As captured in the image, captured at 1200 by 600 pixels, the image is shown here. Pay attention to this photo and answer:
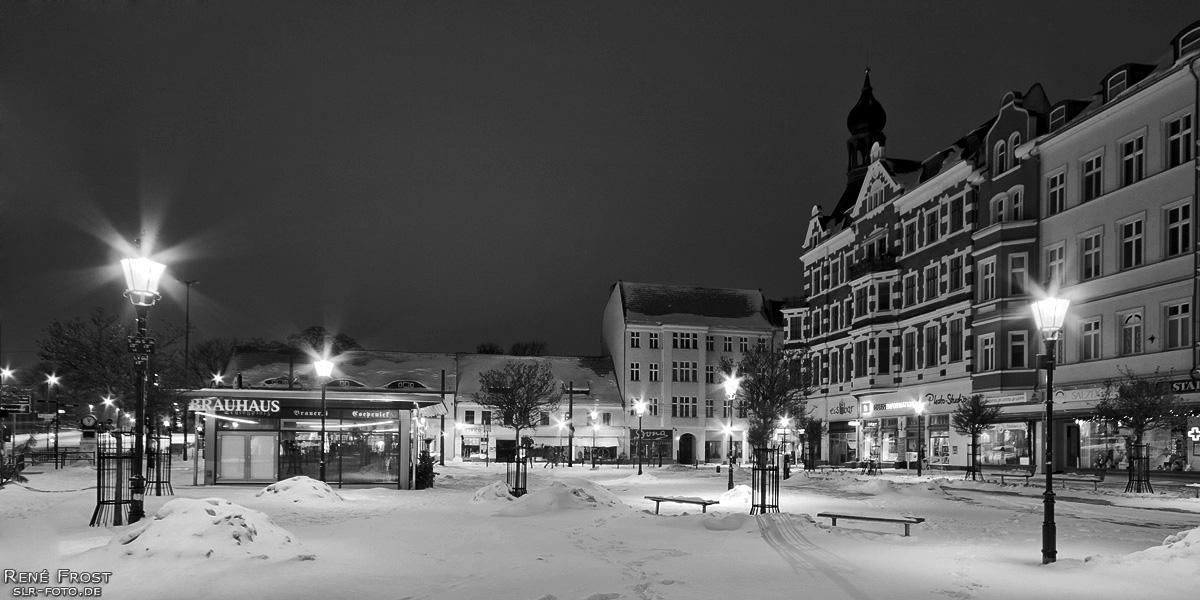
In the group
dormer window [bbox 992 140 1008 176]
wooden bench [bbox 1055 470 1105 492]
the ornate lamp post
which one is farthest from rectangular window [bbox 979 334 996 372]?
the ornate lamp post

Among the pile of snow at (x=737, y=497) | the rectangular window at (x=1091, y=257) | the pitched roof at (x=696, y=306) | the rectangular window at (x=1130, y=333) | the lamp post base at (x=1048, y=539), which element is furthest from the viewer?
the pitched roof at (x=696, y=306)

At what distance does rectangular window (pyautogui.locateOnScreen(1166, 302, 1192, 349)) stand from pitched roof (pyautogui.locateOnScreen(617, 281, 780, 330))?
43.2 m

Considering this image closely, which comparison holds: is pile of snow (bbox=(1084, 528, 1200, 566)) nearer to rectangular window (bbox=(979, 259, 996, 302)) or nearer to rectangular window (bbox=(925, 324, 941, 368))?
rectangular window (bbox=(979, 259, 996, 302))

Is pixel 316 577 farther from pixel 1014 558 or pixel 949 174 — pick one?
pixel 949 174

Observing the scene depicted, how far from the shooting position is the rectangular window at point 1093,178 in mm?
35656

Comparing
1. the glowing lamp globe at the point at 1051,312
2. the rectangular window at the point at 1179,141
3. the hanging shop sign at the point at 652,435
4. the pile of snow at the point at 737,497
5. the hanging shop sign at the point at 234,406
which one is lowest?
the hanging shop sign at the point at 652,435

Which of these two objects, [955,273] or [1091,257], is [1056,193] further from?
[955,273]

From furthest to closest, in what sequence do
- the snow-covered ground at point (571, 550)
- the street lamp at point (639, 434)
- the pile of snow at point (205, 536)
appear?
the street lamp at point (639, 434) < the pile of snow at point (205, 536) < the snow-covered ground at point (571, 550)

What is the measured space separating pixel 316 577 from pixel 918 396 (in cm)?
4123

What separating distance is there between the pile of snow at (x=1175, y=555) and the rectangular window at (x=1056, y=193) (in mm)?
28264

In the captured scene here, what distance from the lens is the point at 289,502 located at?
2280 cm

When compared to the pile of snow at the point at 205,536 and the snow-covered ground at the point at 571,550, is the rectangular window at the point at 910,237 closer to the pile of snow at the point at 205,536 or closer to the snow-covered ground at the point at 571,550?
the snow-covered ground at the point at 571,550

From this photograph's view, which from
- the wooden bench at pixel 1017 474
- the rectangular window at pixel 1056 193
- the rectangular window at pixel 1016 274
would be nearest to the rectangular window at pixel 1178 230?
the rectangular window at pixel 1056 193

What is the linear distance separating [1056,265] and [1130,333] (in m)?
5.20
